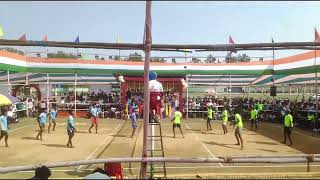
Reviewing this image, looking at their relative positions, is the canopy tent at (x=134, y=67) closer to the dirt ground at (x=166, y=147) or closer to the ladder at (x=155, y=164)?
the dirt ground at (x=166, y=147)

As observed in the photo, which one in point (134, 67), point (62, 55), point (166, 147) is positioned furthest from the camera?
point (62, 55)

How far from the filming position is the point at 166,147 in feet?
64.2

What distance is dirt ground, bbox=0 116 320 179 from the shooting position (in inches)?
554

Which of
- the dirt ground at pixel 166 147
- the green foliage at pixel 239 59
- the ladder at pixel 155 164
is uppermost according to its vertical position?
the green foliage at pixel 239 59

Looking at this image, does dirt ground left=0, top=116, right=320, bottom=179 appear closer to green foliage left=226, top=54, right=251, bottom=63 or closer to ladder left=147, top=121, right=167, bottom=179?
ladder left=147, top=121, right=167, bottom=179

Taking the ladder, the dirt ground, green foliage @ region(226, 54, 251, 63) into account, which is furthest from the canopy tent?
the ladder

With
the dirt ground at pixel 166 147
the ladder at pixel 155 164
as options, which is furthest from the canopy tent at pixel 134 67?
the ladder at pixel 155 164

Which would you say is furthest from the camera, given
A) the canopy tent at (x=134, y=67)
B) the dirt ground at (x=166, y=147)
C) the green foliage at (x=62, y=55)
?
the green foliage at (x=62, y=55)

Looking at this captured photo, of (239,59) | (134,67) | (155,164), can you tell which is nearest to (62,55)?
(134,67)

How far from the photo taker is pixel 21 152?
1820 centimetres

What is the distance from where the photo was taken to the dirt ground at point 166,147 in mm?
14070

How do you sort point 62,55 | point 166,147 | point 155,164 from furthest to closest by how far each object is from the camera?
point 62,55
point 166,147
point 155,164

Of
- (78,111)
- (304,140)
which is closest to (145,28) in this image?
(304,140)

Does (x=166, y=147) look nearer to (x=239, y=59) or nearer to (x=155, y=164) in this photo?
(x=155, y=164)
